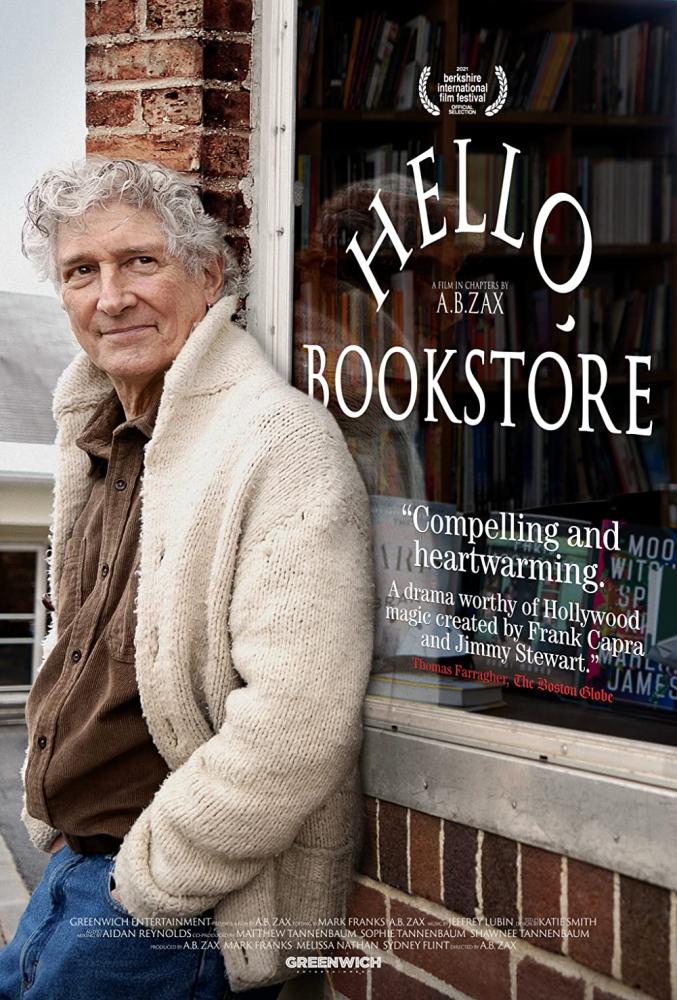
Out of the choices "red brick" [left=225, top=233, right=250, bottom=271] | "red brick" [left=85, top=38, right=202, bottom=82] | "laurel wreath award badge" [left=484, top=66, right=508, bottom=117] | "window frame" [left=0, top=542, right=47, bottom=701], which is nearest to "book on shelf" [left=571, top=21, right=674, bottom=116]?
"laurel wreath award badge" [left=484, top=66, right=508, bottom=117]

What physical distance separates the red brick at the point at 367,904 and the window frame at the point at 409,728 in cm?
19

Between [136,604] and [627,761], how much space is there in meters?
0.91

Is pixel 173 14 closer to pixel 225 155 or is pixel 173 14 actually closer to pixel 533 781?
pixel 225 155

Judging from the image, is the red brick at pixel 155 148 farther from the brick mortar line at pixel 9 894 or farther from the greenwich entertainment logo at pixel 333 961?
the brick mortar line at pixel 9 894

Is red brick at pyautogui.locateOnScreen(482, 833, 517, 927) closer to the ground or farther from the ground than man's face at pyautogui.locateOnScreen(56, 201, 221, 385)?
closer to the ground

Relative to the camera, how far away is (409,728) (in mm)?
1999

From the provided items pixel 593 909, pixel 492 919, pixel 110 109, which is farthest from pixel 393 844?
pixel 110 109

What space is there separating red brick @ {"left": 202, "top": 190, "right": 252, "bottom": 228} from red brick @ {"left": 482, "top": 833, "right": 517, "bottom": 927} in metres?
1.39

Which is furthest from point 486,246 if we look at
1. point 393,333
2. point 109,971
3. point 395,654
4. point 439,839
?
point 109,971

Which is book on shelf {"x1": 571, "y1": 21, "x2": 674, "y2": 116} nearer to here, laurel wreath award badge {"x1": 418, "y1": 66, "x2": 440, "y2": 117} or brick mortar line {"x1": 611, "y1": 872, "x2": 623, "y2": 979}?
laurel wreath award badge {"x1": 418, "y1": 66, "x2": 440, "y2": 117}

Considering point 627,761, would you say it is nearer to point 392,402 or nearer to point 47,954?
point 392,402

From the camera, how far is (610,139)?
1.63 m

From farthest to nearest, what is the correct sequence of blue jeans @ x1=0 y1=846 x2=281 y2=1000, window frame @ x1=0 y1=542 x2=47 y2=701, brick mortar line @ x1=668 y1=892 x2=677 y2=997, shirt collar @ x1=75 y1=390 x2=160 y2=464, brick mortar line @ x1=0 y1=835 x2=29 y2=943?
window frame @ x1=0 y1=542 x2=47 y2=701 → brick mortar line @ x1=0 y1=835 x2=29 y2=943 → shirt collar @ x1=75 y1=390 x2=160 y2=464 → blue jeans @ x1=0 y1=846 x2=281 y2=1000 → brick mortar line @ x1=668 y1=892 x2=677 y2=997

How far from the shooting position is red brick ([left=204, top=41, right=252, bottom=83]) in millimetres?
2357
